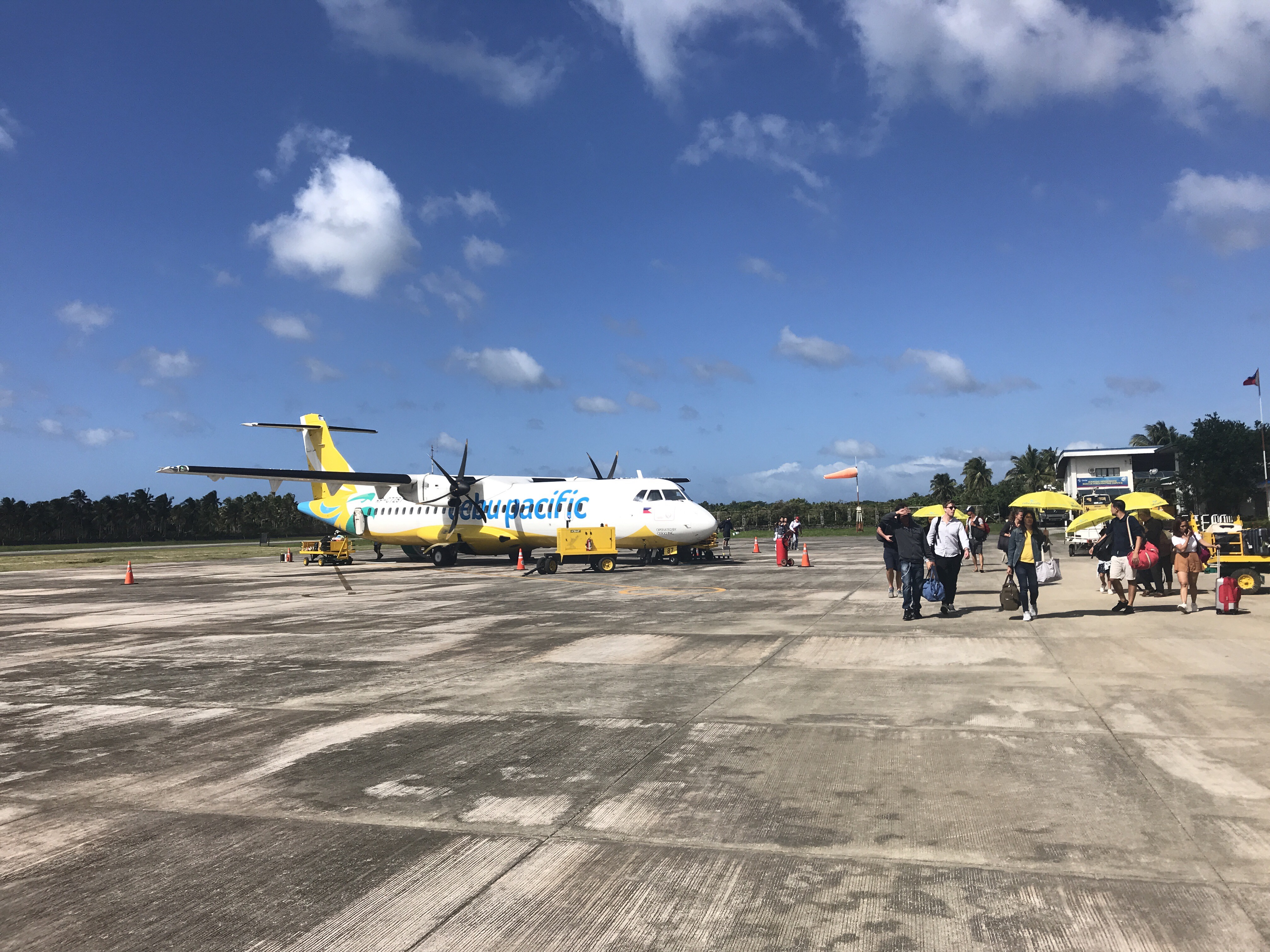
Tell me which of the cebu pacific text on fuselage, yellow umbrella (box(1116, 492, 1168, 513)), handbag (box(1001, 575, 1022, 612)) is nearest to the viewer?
handbag (box(1001, 575, 1022, 612))

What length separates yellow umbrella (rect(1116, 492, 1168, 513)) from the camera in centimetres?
1997

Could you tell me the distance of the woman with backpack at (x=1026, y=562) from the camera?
11430 mm

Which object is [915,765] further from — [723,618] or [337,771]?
[723,618]

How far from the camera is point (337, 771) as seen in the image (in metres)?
5.33

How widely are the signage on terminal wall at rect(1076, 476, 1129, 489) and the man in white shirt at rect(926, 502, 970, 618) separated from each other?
76382 mm

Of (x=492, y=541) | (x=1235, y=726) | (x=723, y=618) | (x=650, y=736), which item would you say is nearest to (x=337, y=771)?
(x=650, y=736)

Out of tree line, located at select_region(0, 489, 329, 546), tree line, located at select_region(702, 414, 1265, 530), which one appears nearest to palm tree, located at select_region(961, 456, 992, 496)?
tree line, located at select_region(702, 414, 1265, 530)

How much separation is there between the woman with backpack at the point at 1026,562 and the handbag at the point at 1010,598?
194 millimetres

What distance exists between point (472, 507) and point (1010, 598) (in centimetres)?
1942

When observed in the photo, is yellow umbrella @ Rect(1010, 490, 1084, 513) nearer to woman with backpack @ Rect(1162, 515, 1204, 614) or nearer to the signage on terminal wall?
woman with backpack @ Rect(1162, 515, 1204, 614)

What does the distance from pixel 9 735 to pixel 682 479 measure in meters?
25.9

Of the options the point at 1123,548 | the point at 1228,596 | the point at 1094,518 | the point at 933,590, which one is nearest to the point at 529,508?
the point at 1094,518

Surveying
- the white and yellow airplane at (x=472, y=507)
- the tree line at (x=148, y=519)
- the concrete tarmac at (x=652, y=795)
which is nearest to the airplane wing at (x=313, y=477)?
the white and yellow airplane at (x=472, y=507)

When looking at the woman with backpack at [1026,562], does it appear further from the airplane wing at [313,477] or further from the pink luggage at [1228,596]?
the airplane wing at [313,477]
